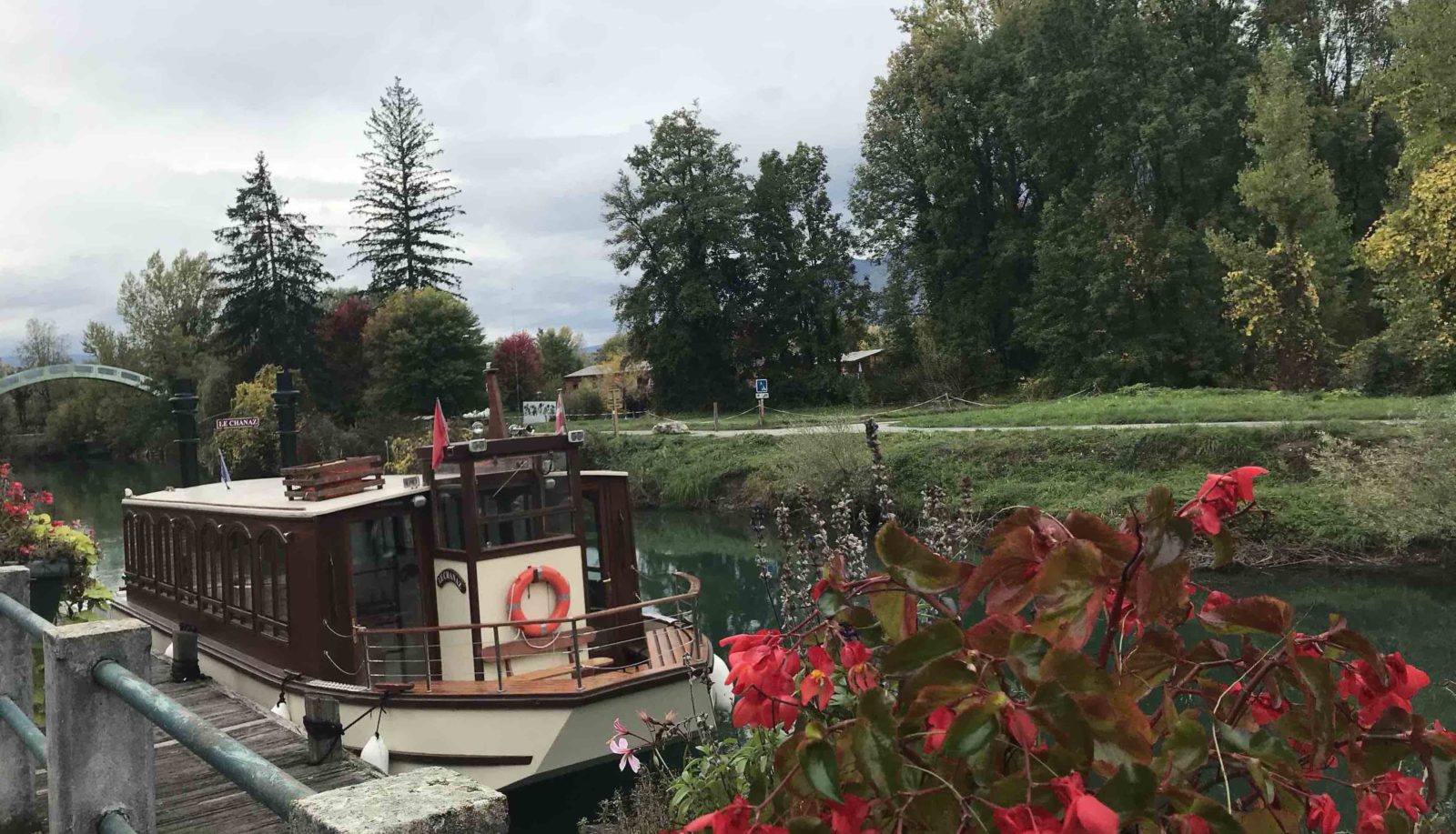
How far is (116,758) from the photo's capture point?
2.50 meters

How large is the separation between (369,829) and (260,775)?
1.05ft

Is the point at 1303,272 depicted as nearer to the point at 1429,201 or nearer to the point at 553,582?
the point at 1429,201

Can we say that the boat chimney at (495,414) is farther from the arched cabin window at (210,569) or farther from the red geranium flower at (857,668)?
the red geranium flower at (857,668)

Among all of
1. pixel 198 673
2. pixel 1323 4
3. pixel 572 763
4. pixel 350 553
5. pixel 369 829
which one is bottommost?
pixel 572 763

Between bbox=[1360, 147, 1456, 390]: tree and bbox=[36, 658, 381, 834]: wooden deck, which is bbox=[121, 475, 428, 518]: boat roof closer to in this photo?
bbox=[36, 658, 381, 834]: wooden deck

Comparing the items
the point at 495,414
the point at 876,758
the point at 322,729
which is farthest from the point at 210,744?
the point at 495,414

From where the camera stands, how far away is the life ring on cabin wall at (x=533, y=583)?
8531 millimetres

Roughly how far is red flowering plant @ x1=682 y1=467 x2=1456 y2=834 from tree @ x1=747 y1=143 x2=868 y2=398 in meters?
40.8

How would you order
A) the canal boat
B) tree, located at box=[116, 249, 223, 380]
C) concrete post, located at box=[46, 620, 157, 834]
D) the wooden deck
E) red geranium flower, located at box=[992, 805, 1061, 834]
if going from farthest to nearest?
tree, located at box=[116, 249, 223, 380] < the canal boat < the wooden deck < concrete post, located at box=[46, 620, 157, 834] < red geranium flower, located at box=[992, 805, 1061, 834]

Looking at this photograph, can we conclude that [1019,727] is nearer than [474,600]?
Yes

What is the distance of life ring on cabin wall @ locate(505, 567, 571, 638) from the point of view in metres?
8.53

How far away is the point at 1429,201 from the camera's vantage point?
65.3 ft

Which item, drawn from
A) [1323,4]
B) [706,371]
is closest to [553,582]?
[706,371]

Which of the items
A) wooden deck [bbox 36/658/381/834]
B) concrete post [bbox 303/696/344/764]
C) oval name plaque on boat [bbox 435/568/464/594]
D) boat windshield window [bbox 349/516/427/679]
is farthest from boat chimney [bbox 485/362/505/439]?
concrete post [bbox 303/696/344/764]
